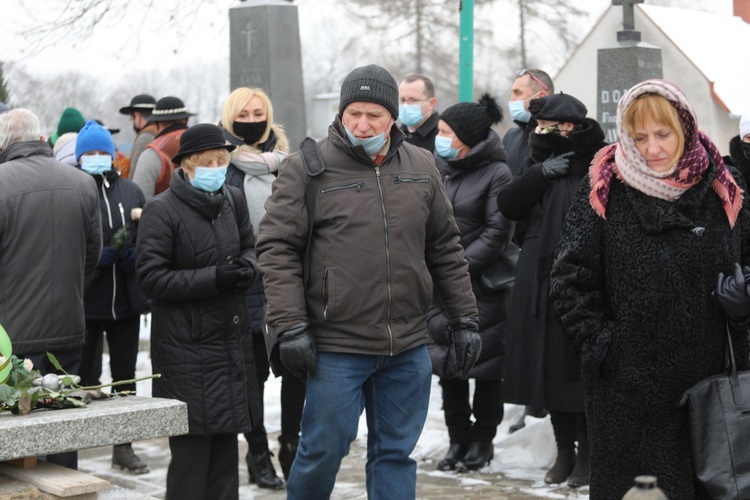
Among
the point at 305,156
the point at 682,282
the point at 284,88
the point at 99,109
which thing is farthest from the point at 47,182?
the point at 99,109

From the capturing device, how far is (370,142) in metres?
4.72

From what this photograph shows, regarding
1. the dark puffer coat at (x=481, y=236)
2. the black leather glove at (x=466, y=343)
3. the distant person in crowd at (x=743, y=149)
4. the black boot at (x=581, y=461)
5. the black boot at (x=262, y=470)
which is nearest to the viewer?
Answer: the black leather glove at (x=466, y=343)

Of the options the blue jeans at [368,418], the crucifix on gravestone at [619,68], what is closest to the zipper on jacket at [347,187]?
the blue jeans at [368,418]

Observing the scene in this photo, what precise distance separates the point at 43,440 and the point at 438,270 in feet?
5.91

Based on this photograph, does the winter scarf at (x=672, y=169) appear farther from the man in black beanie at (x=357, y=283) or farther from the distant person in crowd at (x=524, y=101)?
the distant person in crowd at (x=524, y=101)

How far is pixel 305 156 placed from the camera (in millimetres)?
4723

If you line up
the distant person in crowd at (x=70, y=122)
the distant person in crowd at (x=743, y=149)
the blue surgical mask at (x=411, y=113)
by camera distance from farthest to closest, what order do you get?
the distant person in crowd at (x=70, y=122) < the blue surgical mask at (x=411, y=113) < the distant person in crowd at (x=743, y=149)

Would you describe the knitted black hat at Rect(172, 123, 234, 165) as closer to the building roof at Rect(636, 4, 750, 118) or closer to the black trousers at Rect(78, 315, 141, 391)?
the black trousers at Rect(78, 315, 141, 391)

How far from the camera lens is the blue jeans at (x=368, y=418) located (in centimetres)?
468

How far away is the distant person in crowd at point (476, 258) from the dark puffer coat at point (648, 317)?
8.77 feet

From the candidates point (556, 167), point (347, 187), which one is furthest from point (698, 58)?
point (347, 187)

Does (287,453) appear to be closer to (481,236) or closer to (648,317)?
(481,236)

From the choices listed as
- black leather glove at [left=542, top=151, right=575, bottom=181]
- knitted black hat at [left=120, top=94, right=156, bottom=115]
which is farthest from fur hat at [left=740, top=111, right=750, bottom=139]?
knitted black hat at [left=120, top=94, right=156, bottom=115]

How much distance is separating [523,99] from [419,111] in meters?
0.73
